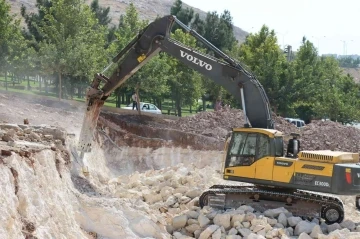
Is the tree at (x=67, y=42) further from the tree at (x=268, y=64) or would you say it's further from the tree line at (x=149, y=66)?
the tree at (x=268, y=64)

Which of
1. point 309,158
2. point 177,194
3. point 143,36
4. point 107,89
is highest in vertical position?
point 143,36

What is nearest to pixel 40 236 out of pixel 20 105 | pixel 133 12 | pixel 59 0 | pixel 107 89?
pixel 107 89

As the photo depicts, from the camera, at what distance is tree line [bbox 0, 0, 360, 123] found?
3059 cm

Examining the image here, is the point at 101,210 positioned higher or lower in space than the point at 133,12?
lower

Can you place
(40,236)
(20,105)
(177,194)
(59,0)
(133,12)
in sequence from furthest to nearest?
(133,12) < (59,0) < (20,105) < (177,194) < (40,236)

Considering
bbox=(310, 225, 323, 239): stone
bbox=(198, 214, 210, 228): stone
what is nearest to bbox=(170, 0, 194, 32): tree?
bbox=(198, 214, 210, 228): stone

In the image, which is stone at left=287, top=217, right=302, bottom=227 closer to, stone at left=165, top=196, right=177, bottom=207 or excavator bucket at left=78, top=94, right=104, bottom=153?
stone at left=165, top=196, right=177, bottom=207

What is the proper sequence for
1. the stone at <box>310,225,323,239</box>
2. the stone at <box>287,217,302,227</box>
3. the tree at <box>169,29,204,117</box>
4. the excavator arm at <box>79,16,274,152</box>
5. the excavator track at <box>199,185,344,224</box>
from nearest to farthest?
the stone at <box>310,225,323,239</box> → the stone at <box>287,217,302,227</box> → the excavator track at <box>199,185,344,224</box> → the excavator arm at <box>79,16,274,152</box> → the tree at <box>169,29,204,117</box>

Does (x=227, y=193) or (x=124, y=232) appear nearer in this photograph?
(x=124, y=232)

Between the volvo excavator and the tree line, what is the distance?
920cm

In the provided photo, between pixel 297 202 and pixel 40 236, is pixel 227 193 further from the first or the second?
pixel 40 236

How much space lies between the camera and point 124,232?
40.4 feet

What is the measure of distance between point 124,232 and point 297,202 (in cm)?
541

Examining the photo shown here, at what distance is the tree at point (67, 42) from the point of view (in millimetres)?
29688
